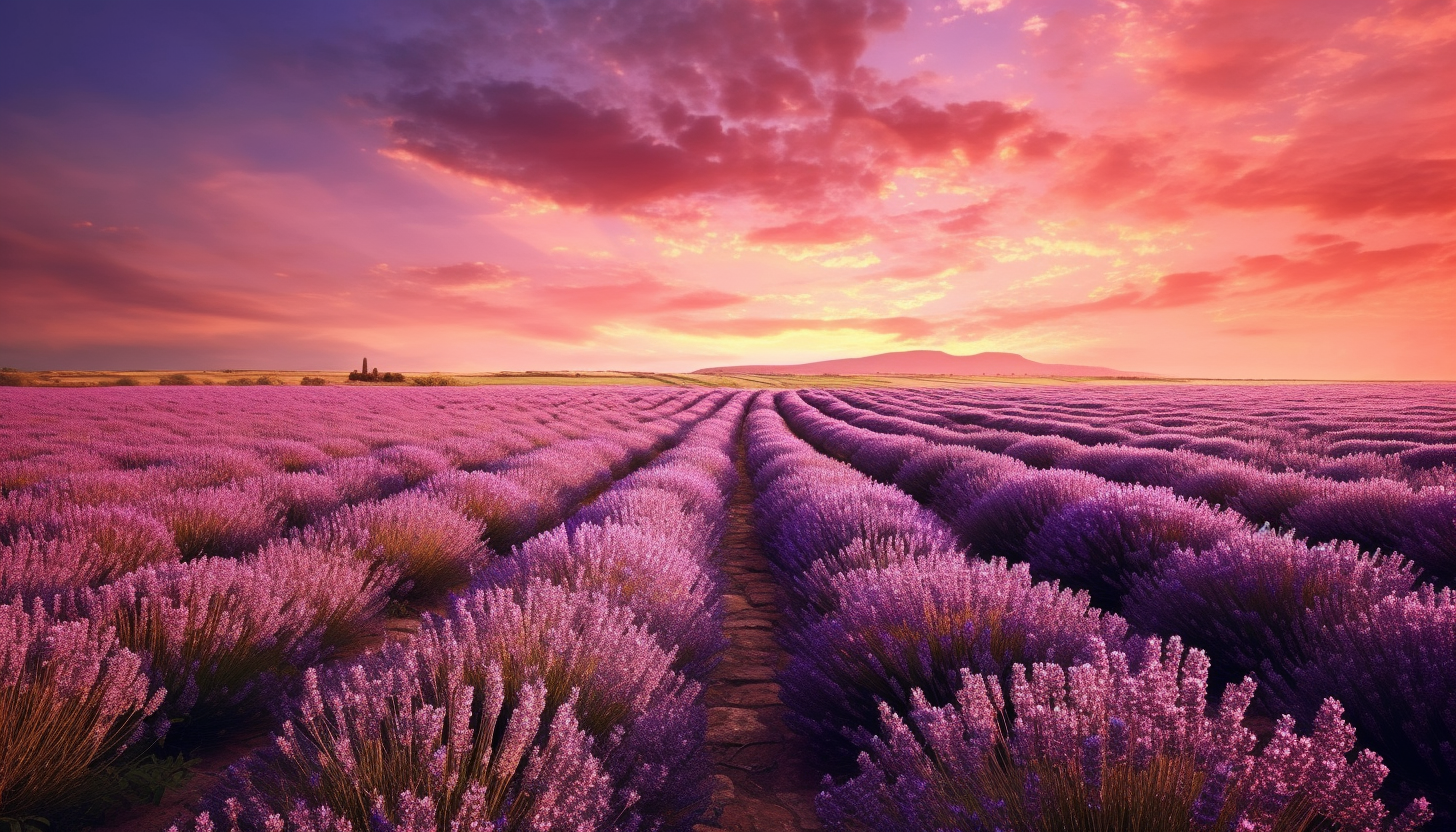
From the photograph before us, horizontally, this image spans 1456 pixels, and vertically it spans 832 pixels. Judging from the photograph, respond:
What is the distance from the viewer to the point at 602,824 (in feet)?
4.56

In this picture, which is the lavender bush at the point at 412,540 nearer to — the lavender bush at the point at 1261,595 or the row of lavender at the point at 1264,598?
the row of lavender at the point at 1264,598

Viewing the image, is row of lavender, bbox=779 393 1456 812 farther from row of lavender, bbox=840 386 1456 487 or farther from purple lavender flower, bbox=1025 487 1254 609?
row of lavender, bbox=840 386 1456 487

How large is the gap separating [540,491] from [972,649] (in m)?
4.50

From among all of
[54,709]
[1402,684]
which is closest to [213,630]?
[54,709]

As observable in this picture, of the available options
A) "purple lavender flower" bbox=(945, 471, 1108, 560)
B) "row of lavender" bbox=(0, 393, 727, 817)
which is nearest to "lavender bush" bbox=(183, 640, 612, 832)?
"row of lavender" bbox=(0, 393, 727, 817)

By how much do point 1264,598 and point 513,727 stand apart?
2956mm

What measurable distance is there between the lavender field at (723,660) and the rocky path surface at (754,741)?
0.5 inches

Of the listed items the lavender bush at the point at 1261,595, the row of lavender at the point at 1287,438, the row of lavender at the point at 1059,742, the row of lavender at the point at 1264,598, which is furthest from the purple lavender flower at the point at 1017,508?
the row of lavender at the point at 1287,438

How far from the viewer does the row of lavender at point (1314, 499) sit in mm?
3297

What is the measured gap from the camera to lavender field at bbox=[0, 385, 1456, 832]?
1132 mm

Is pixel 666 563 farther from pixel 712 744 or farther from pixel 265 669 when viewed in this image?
pixel 265 669

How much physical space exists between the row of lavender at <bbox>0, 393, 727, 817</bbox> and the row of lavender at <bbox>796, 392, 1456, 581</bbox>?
4649mm

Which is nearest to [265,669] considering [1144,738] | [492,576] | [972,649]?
[492,576]

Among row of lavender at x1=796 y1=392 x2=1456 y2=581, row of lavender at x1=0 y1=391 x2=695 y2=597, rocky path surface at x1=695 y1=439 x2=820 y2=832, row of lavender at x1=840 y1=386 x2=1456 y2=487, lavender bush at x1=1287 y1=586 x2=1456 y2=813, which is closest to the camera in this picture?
lavender bush at x1=1287 y1=586 x2=1456 y2=813
